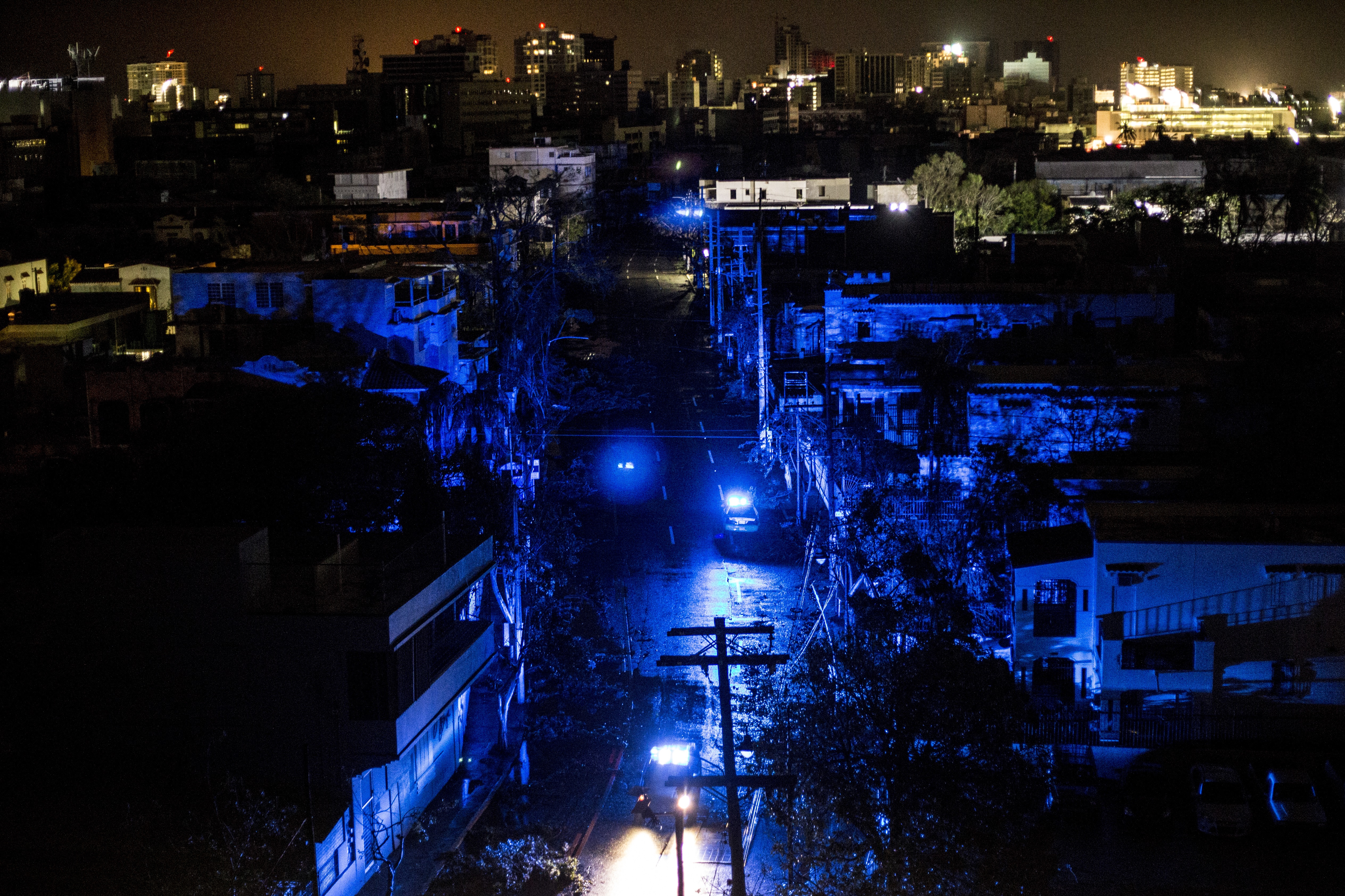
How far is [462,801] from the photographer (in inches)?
390

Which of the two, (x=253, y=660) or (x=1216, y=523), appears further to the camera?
(x=1216, y=523)

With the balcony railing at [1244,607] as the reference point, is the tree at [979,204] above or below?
above

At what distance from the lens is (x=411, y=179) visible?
50.5 meters

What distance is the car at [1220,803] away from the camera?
9062mm

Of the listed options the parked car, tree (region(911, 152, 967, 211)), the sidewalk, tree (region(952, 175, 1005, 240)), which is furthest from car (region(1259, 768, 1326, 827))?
tree (region(911, 152, 967, 211))

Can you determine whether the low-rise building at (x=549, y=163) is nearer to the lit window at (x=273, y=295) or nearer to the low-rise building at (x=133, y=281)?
the low-rise building at (x=133, y=281)

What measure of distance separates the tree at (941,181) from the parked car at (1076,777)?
80.9 feet

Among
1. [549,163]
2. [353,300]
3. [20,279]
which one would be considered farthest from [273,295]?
[549,163]

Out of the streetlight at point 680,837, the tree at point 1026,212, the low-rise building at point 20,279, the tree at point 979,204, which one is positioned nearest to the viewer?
the streetlight at point 680,837

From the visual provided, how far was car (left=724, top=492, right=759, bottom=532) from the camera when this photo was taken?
15.1 metres

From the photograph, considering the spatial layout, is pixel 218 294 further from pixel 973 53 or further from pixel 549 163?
pixel 973 53

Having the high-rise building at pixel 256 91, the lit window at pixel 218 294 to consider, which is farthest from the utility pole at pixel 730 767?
the high-rise building at pixel 256 91

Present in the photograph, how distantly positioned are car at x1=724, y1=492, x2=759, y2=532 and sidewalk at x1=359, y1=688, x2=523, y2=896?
4283 mm

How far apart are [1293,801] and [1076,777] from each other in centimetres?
139
